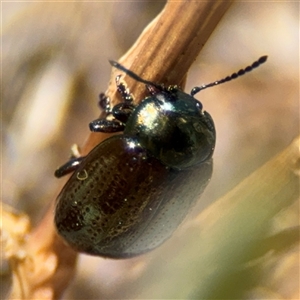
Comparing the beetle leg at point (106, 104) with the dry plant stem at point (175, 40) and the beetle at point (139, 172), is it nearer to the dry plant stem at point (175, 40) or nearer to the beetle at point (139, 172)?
the beetle at point (139, 172)

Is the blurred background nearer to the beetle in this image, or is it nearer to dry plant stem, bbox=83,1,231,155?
the beetle

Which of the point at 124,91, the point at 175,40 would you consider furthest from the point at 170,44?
the point at 124,91

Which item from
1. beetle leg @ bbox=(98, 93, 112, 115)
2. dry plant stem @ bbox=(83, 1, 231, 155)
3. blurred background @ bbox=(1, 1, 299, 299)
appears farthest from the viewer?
blurred background @ bbox=(1, 1, 299, 299)

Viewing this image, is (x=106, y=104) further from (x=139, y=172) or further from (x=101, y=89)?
(x=101, y=89)

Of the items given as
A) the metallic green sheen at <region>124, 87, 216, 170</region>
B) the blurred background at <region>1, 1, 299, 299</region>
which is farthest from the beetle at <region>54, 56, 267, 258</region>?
the blurred background at <region>1, 1, 299, 299</region>

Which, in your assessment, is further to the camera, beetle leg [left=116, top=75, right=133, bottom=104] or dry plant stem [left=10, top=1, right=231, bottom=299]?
beetle leg [left=116, top=75, right=133, bottom=104]

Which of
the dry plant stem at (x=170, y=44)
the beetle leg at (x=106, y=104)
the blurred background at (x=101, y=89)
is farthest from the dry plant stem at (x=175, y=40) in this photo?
the blurred background at (x=101, y=89)

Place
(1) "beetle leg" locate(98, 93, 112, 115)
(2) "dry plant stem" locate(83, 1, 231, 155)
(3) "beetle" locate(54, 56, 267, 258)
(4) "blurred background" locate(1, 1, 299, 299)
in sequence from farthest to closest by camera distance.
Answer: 1. (4) "blurred background" locate(1, 1, 299, 299)
2. (1) "beetle leg" locate(98, 93, 112, 115)
3. (3) "beetle" locate(54, 56, 267, 258)
4. (2) "dry plant stem" locate(83, 1, 231, 155)
